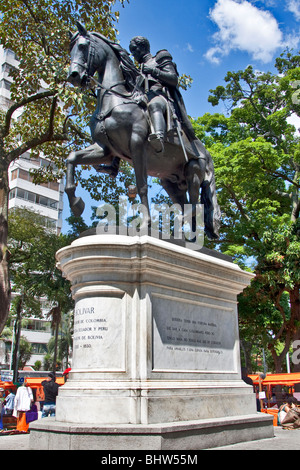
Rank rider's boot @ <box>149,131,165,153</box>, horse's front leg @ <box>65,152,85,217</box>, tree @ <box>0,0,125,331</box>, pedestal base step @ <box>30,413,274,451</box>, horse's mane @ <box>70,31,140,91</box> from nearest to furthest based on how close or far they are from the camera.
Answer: pedestal base step @ <box>30,413,274,451</box>
horse's front leg @ <box>65,152,85,217</box>
rider's boot @ <box>149,131,165,153</box>
horse's mane @ <box>70,31,140,91</box>
tree @ <box>0,0,125,331</box>

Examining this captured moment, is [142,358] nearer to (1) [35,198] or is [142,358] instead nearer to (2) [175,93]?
(2) [175,93]

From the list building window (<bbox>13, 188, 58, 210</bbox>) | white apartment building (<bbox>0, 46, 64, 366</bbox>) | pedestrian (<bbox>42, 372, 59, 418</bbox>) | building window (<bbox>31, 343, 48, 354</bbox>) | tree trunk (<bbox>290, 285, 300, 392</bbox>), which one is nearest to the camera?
pedestrian (<bbox>42, 372, 59, 418</bbox>)

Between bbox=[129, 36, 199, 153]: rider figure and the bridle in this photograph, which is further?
bbox=[129, 36, 199, 153]: rider figure

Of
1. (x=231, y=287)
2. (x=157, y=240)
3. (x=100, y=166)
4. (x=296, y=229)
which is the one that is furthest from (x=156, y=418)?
(x=296, y=229)

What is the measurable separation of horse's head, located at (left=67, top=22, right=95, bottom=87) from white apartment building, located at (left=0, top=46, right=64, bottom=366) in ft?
152

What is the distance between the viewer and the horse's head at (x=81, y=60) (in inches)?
260

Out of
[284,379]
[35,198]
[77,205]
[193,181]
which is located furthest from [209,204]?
[35,198]

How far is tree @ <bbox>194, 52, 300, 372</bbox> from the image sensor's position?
20516 millimetres

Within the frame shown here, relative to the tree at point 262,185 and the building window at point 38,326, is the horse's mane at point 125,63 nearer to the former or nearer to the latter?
the tree at point 262,185

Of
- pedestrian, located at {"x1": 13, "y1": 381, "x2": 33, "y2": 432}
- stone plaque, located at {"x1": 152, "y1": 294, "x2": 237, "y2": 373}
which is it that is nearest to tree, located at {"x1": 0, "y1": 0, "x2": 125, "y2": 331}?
pedestrian, located at {"x1": 13, "y1": 381, "x2": 33, "y2": 432}

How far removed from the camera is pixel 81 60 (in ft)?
22.0

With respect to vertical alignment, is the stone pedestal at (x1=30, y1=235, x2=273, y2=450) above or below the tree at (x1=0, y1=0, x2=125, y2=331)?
below

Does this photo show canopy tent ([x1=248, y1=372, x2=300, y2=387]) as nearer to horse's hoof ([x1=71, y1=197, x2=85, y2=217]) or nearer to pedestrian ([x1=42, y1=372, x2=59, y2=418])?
Answer: pedestrian ([x1=42, y1=372, x2=59, y2=418])

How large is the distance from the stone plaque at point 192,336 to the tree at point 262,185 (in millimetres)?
13227
